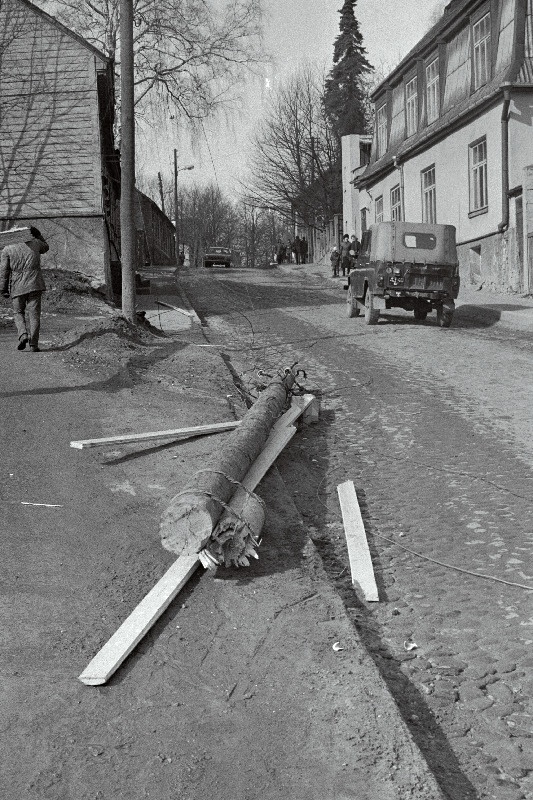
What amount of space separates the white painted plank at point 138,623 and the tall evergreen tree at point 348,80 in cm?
5572

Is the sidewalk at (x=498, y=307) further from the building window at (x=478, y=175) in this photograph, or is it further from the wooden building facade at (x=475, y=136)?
the building window at (x=478, y=175)

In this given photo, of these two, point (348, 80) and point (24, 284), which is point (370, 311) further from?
point (348, 80)

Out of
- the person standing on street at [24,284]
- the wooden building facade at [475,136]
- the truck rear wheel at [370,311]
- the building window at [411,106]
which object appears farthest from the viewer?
the building window at [411,106]

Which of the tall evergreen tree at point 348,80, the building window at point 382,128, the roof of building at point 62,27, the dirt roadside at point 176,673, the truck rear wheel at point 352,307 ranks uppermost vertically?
the tall evergreen tree at point 348,80

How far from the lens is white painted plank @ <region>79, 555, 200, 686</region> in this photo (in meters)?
3.76

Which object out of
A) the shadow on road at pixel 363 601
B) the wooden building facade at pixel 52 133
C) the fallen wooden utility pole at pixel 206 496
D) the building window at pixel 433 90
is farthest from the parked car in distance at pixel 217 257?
the fallen wooden utility pole at pixel 206 496

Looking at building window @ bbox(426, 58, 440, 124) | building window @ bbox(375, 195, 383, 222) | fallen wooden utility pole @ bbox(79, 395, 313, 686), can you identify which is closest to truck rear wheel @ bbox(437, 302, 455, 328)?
fallen wooden utility pole @ bbox(79, 395, 313, 686)

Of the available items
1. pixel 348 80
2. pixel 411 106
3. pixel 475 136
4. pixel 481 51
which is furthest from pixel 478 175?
pixel 348 80

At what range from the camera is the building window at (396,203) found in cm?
3481

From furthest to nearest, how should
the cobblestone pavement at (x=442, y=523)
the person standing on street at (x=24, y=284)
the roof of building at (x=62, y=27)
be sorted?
the roof of building at (x=62, y=27) → the person standing on street at (x=24, y=284) → the cobblestone pavement at (x=442, y=523)

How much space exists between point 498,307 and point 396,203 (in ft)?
55.5

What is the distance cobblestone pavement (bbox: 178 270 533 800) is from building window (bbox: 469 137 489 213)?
1224 centimetres

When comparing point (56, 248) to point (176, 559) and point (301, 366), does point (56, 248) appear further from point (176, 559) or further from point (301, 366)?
point (176, 559)

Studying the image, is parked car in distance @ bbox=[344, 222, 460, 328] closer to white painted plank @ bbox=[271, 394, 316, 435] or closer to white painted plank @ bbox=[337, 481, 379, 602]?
white painted plank @ bbox=[271, 394, 316, 435]
